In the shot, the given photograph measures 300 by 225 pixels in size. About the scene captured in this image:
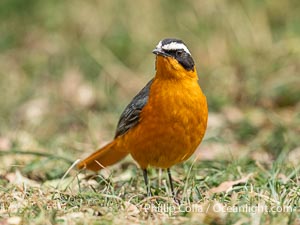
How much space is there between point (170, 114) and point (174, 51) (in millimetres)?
557

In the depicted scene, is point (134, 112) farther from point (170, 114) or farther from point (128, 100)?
point (128, 100)

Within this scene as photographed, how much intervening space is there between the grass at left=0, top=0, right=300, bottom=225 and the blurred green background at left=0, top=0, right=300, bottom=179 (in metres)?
0.02

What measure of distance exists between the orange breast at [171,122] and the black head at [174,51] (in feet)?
0.55

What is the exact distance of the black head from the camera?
20.5ft

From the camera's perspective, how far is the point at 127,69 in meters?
11.2

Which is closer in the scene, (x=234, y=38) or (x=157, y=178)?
(x=157, y=178)

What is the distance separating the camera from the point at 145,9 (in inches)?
484

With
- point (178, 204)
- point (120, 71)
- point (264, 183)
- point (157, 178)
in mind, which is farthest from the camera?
point (120, 71)

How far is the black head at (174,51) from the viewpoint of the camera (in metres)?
6.25

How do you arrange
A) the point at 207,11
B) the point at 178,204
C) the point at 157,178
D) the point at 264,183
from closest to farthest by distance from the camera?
the point at 178,204 → the point at 264,183 → the point at 157,178 → the point at 207,11

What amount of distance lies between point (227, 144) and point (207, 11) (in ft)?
14.4

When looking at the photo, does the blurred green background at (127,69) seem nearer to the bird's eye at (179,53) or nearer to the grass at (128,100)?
the grass at (128,100)

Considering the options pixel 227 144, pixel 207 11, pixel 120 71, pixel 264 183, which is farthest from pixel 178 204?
pixel 207 11

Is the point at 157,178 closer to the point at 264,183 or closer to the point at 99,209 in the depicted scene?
the point at 264,183
